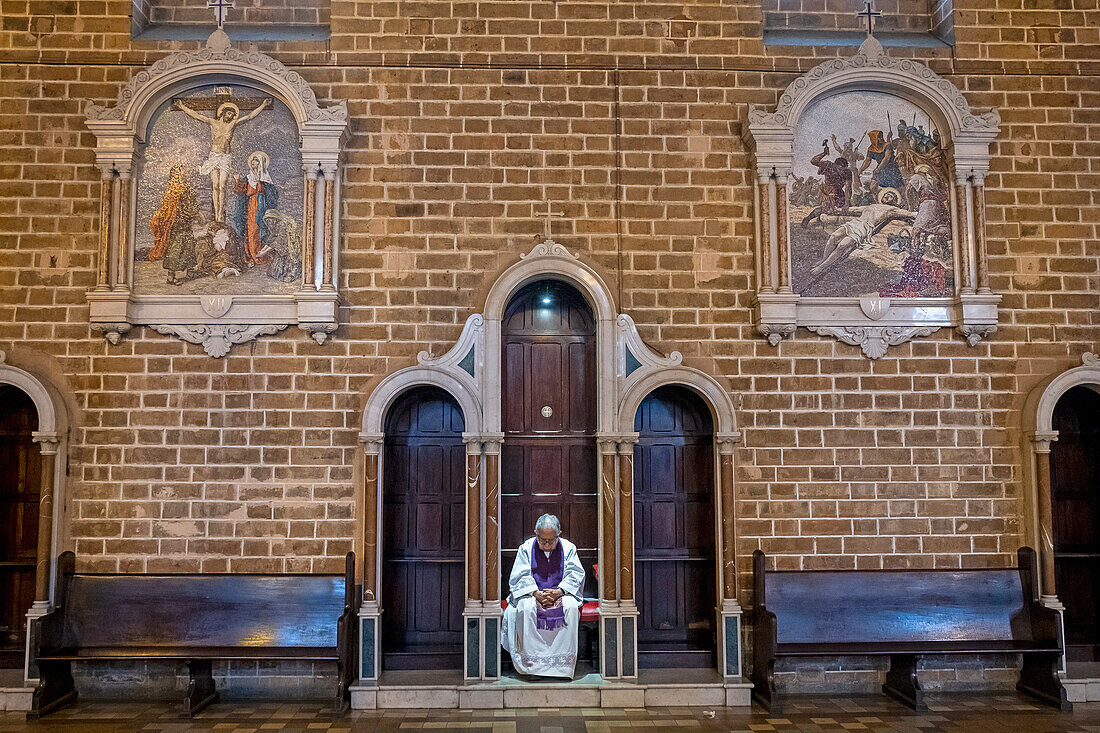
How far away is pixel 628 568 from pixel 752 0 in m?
5.07

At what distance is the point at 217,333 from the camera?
6996mm

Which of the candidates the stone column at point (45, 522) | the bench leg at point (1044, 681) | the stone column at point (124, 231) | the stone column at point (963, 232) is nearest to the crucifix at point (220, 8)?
the stone column at point (124, 231)

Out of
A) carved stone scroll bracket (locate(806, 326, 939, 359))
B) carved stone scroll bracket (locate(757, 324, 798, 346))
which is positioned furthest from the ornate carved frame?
carved stone scroll bracket (locate(806, 326, 939, 359))

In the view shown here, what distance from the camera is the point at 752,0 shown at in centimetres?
745

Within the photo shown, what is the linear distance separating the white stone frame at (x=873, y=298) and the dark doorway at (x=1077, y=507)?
1.23 m

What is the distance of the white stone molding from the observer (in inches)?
274

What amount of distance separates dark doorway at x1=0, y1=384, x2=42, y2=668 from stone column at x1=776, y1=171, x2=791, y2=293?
6484 millimetres

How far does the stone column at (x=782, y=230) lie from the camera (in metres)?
7.13

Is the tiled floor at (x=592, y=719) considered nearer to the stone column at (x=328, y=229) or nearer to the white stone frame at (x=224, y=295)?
the white stone frame at (x=224, y=295)

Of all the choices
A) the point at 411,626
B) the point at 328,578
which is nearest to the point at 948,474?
the point at 411,626

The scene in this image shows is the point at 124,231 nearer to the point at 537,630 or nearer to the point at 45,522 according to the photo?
the point at 45,522

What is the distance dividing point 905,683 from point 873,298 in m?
3.14

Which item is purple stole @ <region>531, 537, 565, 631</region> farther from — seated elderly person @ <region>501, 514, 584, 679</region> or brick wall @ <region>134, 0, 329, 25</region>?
brick wall @ <region>134, 0, 329, 25</region>

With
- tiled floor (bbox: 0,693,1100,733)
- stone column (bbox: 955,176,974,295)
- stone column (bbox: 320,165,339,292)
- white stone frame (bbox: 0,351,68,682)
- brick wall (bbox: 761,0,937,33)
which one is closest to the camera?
tiled floor (bbox: 0,693,1100,733)
